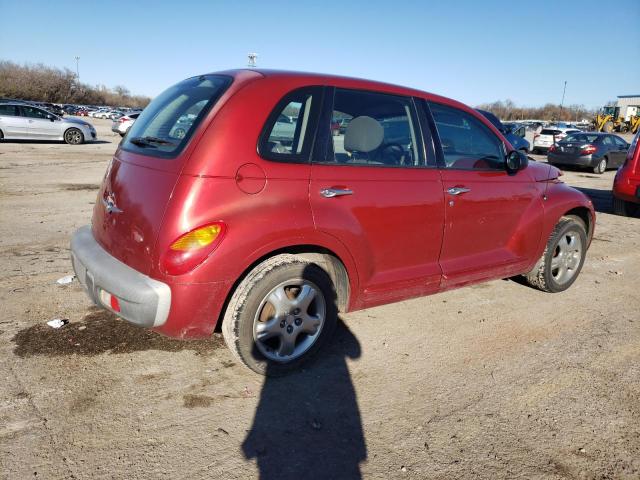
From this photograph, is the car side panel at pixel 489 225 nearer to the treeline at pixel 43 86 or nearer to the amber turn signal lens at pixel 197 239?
the amber turn signal lens at pixel 197 239

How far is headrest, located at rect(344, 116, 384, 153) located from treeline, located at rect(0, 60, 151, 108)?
267 feet

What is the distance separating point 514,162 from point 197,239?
278cm

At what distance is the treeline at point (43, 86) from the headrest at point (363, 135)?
8145cm

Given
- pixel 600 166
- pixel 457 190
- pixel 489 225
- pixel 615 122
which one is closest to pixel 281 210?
pixel 457 190

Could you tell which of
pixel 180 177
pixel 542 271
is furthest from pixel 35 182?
pixel 542 271

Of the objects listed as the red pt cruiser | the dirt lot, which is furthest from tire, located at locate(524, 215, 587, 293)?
the red pt cruiser

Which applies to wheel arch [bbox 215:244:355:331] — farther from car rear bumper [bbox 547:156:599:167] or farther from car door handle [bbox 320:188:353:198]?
car rear bumper [bbox 547:156:599:167]

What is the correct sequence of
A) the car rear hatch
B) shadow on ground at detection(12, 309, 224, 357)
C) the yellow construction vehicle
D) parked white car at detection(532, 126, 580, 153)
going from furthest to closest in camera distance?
the yellow construction vehicle, parked white car at detection(532, 126, 580, 153), shadow on ground at detection(12, 309, 224, 357), the car rear hatch

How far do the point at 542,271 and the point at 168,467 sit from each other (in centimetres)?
378

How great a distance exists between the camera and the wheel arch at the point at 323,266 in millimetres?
2846

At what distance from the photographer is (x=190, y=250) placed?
256cm

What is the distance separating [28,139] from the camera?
19203 mm

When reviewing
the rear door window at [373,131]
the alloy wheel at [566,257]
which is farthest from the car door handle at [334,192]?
the alloy wheel at [566,257]

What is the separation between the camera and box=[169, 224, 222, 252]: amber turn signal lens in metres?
2.56
